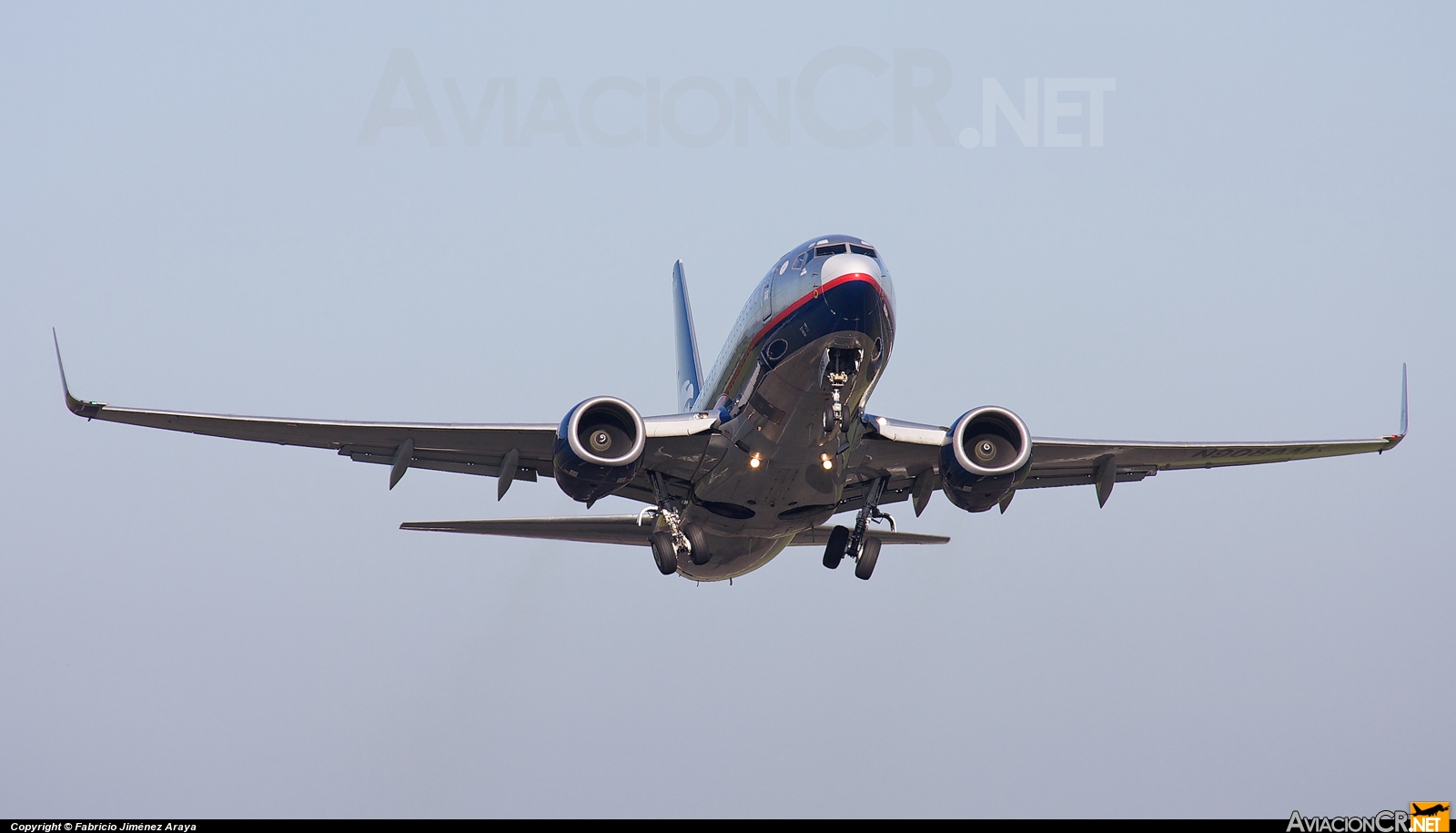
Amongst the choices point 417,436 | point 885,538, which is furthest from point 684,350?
point 417,436

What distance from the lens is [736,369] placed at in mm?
25344

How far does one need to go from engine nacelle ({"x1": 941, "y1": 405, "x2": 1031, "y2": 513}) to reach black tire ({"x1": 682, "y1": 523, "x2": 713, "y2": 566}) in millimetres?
5078

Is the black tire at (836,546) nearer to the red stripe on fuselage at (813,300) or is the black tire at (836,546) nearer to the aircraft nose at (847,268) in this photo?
the red stripe on fuselage at (813,300)

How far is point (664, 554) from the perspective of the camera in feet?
88.9

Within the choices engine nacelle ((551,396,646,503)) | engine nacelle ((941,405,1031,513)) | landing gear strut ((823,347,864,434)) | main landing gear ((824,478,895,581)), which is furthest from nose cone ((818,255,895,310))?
main landing gear ((824,478,895,581))

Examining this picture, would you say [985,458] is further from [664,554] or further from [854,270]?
[664,554]

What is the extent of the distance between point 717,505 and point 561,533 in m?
4.53

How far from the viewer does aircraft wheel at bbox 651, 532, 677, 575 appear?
26906mm

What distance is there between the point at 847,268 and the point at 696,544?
7454 mm

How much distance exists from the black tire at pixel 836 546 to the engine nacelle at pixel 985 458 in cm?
412

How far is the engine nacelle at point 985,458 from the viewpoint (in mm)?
25047
